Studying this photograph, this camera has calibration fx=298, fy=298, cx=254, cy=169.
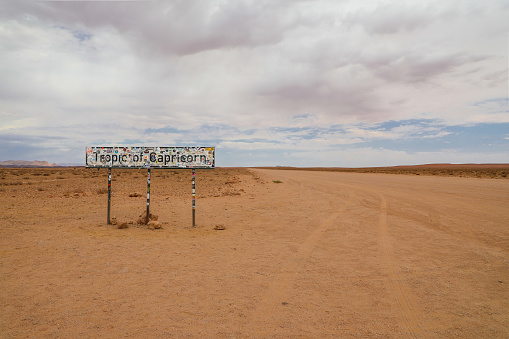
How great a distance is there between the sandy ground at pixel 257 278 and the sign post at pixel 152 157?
213 centimetres

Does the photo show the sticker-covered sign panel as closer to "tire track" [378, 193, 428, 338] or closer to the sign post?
the sign post

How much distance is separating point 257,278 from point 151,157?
232 inches

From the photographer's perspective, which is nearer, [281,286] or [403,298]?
[403,298]

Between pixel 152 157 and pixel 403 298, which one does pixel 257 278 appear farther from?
pixel 152 157

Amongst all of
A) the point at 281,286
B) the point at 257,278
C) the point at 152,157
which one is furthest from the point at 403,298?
the point at 152,157

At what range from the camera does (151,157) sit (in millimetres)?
9766

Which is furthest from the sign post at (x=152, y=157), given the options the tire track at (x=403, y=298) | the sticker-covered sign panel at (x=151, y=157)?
the tire track at (x=403, y=298)

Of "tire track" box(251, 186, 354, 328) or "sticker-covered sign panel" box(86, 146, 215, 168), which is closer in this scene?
"tire track" box(251, 186, 354, 328)

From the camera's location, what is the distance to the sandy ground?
4.07 metres

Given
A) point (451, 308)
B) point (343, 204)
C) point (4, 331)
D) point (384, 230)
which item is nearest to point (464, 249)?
point (384, 230)

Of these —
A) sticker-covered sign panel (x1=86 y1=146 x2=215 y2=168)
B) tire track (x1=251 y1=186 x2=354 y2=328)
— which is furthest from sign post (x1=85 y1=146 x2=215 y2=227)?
tire track (x1=251 y1=186 x2=354 y2=328)

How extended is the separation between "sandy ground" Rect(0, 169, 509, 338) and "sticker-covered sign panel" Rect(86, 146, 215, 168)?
Result: 2151 millimetres

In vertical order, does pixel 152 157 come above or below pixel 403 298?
above

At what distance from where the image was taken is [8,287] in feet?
17.0
